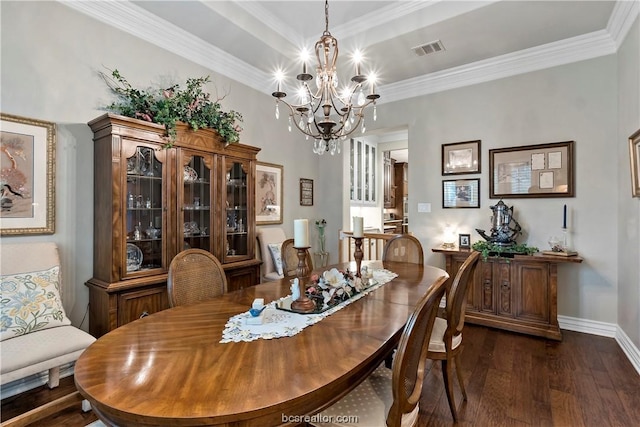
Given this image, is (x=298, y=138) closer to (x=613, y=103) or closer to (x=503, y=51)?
(x=503, y=51)

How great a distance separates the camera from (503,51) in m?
3.54

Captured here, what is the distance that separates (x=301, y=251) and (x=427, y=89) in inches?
141

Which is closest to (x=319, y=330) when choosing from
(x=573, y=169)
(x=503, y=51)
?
(x=573, y=169)

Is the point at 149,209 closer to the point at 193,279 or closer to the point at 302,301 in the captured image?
the point at 193,279

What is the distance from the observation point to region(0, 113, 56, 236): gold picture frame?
7.20 feet

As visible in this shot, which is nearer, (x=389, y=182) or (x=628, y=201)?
(x=628, y=201)

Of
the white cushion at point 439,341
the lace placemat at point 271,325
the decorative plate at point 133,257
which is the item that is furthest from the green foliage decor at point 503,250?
the decorative plate at point 133,257

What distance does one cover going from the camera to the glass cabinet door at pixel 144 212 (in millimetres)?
2555

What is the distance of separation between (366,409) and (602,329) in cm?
333

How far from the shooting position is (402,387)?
114 centimetres

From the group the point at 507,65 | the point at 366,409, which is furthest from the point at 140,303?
the point at 507,65

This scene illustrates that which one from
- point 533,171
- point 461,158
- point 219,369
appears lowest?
point 219,369

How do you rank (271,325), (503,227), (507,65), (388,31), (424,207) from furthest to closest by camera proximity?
(424,207)
(507,65)
(503,227)
(388,31)
(271,325)

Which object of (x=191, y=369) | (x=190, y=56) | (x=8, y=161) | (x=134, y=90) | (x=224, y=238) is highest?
(x=190, y=56)
